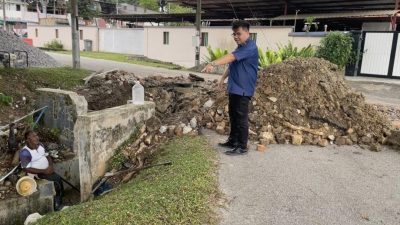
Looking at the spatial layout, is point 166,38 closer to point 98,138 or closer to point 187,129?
point 187,129

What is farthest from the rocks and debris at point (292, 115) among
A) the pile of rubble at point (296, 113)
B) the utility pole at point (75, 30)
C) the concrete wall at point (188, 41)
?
the concrete wall at point (188, 41)

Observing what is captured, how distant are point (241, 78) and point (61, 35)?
39.5 m

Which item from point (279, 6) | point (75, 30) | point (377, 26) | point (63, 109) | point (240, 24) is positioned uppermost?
point (279, 6)

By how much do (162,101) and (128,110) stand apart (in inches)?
78.0

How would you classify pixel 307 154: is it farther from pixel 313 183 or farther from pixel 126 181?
pixel 126 181

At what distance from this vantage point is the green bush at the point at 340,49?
14.2m

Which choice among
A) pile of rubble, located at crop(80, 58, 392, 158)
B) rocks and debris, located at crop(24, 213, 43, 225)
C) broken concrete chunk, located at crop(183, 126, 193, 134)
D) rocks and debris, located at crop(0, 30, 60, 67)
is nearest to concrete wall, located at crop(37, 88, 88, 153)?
pile of rubble, located at crop(80, 58, 392, 158)

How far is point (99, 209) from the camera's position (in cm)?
389

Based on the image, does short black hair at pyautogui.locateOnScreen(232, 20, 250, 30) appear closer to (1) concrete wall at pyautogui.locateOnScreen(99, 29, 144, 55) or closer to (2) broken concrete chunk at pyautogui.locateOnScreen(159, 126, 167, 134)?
(2) broken concrete chunk at pyautogui.locateOnScreen(159, 126, 167, 134)

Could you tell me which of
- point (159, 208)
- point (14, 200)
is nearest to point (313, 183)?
point (159, 208)

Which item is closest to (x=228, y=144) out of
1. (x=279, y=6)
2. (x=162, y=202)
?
(x=162, y=202)

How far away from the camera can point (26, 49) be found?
16.5m

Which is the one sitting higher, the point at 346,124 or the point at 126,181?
the point at 346,124

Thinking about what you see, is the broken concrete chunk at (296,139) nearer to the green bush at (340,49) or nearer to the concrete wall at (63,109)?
the concrete wall at (63,109)
